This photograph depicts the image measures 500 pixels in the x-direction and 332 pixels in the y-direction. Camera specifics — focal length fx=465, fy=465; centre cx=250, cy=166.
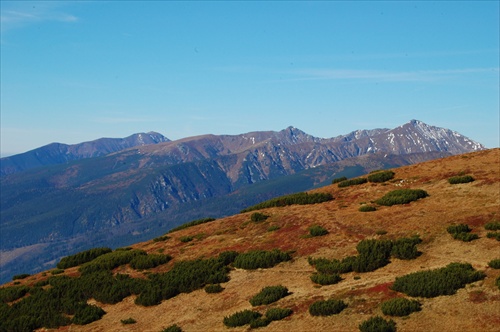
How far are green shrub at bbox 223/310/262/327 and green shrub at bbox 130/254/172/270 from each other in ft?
52.0

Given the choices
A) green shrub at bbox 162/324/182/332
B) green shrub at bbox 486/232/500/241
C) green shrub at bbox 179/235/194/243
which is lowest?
green shrub at bbox 162/324/182/332

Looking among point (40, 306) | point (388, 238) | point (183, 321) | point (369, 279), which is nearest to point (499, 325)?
point (369, 279)

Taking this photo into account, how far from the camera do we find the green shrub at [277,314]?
25859 mm

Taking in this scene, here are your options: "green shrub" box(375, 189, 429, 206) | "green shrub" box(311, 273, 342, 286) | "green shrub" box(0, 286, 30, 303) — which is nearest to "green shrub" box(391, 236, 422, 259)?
"green shrub" box(311, 273, 342, 286)

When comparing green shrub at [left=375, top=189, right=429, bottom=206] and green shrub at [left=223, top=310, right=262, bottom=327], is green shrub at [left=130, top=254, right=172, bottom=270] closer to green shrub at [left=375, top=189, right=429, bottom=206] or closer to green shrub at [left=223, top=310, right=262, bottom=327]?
green shrub at [left=223, top=310, right=262, bottom=327]

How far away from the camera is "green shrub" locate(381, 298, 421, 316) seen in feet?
77.2

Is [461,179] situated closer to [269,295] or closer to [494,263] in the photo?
[494,263]

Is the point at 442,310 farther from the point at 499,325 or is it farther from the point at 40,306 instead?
the point at 40,306

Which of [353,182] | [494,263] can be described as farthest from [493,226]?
[353,182]

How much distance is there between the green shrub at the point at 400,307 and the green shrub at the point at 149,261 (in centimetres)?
2255

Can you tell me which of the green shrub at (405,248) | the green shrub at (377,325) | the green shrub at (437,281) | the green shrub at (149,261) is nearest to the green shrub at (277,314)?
the green shrub at (377,325)

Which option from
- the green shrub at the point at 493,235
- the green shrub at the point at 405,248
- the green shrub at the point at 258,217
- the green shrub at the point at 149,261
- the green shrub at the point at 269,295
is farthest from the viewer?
the green shrub at the point at 258,217

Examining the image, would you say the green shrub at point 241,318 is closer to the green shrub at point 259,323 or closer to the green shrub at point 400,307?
the green shrub at point 259,323

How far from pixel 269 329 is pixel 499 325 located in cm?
1100
